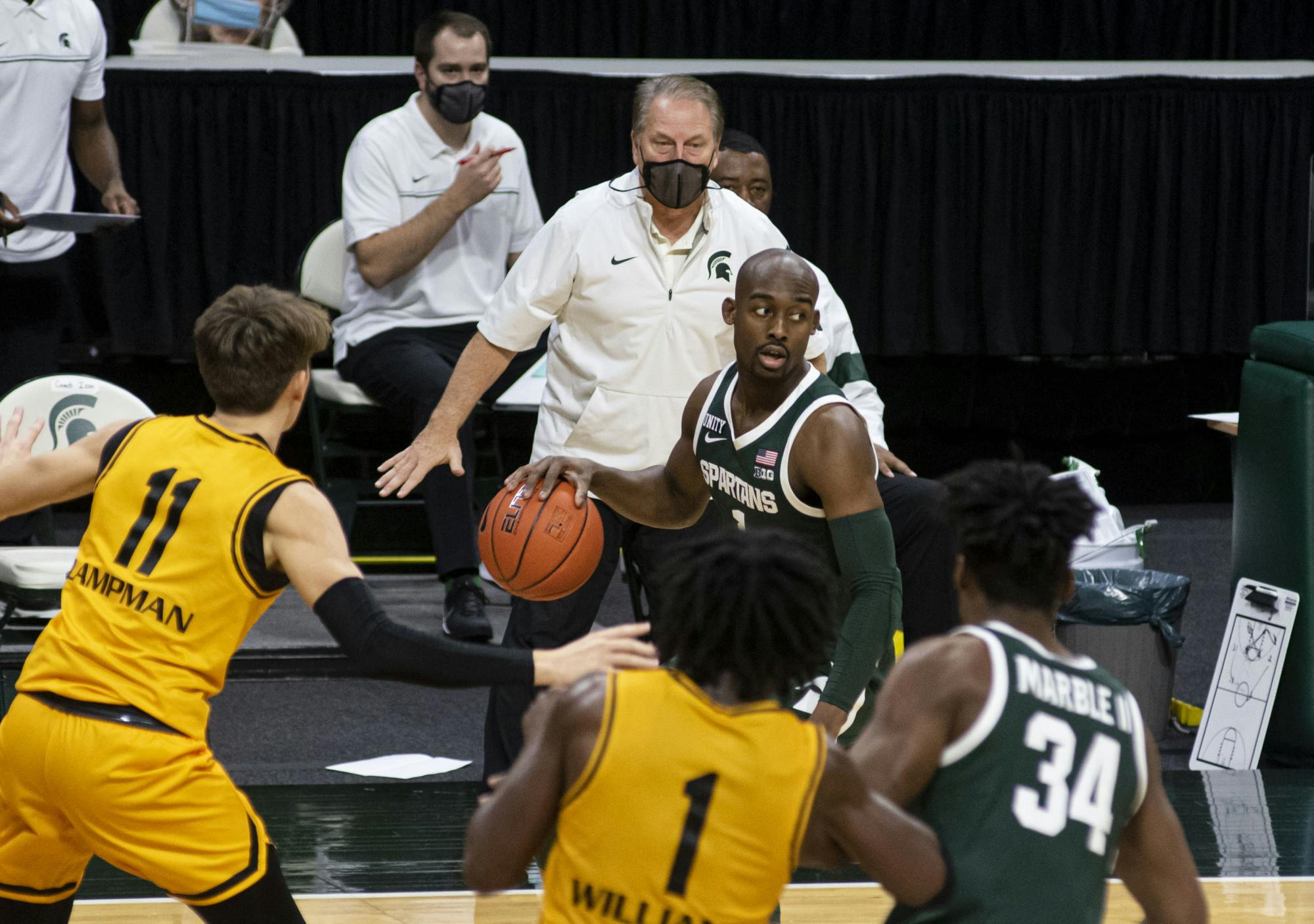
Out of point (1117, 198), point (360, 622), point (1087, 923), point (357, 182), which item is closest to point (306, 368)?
point (360, 622)

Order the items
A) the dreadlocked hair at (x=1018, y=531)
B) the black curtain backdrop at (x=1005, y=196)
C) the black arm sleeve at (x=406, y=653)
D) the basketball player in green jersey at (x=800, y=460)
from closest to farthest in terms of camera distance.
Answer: the dreadlocked hair at (x=1018, y=531)
the black arm sleeve at (x=406, y=653)
the basketball player in green jersey at (x=800, y=460)
the black curtain backdrop at (x=1005, y=196)

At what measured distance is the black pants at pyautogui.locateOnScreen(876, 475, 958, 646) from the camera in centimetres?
465

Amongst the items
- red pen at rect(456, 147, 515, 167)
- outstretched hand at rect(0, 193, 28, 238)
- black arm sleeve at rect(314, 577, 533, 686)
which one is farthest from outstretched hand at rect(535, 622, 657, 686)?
outstretched hand at rect(0, 193, 28, 238)

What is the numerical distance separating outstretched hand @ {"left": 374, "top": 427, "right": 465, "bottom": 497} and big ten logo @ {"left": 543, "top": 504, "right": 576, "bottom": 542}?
0.23 m

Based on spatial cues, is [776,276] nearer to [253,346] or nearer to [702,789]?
[253,346]

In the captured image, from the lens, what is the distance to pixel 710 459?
3529mm

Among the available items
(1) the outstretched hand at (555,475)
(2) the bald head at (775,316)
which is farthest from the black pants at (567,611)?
(2) the bald head at (775,316)

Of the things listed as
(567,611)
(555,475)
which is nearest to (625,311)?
(555,475)

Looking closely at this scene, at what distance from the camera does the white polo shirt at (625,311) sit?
4098 mm

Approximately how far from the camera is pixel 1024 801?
80.2 inches

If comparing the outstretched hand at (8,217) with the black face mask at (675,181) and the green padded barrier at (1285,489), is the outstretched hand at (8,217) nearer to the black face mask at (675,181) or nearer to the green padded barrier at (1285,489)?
the black face mask at (675,181)

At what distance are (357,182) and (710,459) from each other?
2.68 meters

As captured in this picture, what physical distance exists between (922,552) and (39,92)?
330 centimetres

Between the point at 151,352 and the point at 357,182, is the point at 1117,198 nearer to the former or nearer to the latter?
the point at 357,182
